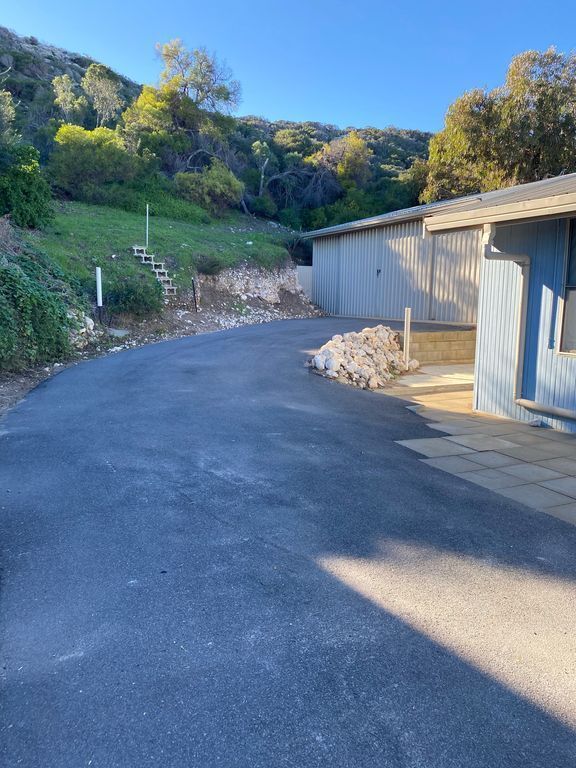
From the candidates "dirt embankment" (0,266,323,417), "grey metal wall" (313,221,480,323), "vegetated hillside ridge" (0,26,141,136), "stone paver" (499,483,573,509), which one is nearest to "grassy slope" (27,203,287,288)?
"dirt embankment" (0,266,323,417)

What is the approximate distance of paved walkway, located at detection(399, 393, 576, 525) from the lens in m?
4.84

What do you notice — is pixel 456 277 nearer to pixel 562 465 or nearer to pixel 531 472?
pixel 562 465

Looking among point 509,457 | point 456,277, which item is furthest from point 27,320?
point 456,277

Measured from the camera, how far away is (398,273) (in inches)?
744

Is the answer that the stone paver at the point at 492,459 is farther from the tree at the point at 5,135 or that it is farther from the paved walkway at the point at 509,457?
the tree at the point at 5,135

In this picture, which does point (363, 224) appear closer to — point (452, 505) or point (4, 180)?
point (4, 180)

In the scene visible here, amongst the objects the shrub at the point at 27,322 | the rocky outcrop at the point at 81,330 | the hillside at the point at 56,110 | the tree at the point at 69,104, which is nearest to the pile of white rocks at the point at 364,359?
the shrub at the point at 27,322

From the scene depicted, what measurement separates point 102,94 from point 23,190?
18.8 m

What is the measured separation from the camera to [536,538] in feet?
12.7

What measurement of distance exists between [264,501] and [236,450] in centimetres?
141

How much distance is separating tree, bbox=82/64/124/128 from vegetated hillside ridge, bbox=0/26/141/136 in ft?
7.86

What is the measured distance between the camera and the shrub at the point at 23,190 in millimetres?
15773

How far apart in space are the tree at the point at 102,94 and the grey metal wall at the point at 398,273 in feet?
52.9

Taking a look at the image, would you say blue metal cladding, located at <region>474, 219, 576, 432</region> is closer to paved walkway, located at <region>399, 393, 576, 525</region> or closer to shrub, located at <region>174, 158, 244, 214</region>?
paved walkway, located at <region>399, 393, 576, 525</region>
